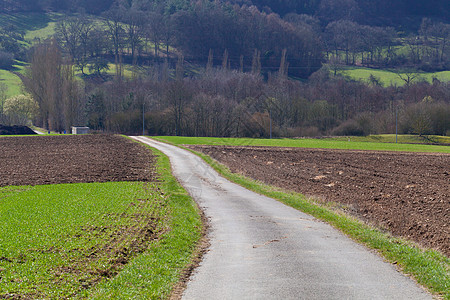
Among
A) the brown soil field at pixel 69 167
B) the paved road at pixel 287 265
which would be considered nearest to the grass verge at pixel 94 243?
the paved road at pixel 287 265

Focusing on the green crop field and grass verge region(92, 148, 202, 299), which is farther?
the green crop field

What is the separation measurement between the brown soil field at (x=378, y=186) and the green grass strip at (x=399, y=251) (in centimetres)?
190

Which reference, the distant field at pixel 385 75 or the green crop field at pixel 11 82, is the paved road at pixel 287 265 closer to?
the green crop field at pixel 11 82

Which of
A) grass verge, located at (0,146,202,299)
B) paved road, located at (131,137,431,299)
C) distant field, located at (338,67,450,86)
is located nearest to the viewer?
paved road, located at (131,137,431,299)

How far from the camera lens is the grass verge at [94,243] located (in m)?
9.81

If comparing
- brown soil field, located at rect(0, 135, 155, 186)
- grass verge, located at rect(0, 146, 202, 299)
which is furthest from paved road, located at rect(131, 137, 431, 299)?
brown soil field, located at rect(0, 135, 155, 186)

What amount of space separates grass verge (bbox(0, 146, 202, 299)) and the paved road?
A: 3.06 feet

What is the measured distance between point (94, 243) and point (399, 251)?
853 cm

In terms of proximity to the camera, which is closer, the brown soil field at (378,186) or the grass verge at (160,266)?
the grass verge at (160,266)

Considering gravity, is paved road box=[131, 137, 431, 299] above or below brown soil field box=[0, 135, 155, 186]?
below

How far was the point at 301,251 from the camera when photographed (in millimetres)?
12852

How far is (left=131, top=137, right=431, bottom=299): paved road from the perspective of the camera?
948 cm

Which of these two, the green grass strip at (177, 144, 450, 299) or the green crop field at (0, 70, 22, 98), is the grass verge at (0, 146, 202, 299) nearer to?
the green grass strip at (177, 144, 450, 299)

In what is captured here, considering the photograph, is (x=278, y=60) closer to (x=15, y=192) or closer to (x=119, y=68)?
(x=119, y=68)
